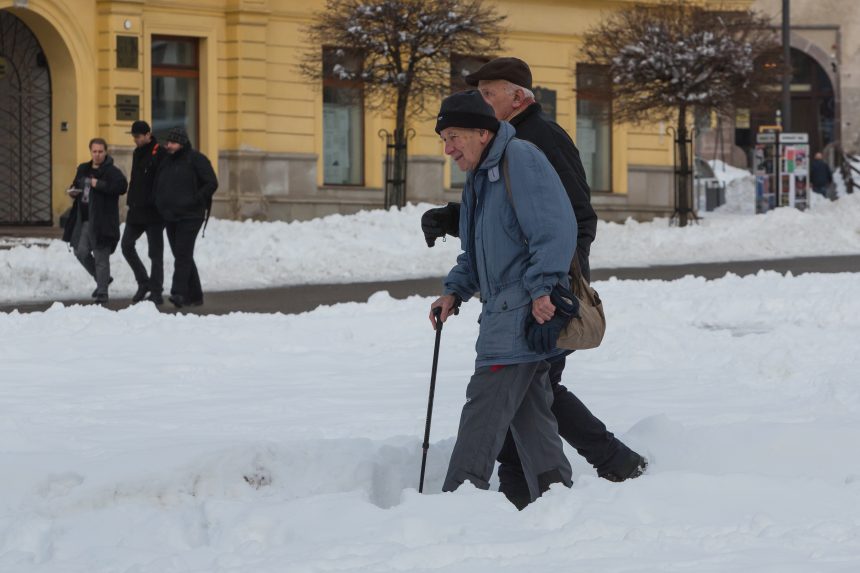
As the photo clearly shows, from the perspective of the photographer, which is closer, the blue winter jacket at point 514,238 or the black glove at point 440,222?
the blue winter jacket at point 514,238

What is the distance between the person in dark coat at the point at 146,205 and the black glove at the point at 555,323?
35.8 feet

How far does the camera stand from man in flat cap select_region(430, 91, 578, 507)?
20.3ft

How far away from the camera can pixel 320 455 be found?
7461mm

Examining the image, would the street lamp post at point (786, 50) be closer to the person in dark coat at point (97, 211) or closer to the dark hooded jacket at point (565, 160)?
the person in dark coat at point (97, 211)

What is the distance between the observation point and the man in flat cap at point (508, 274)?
6199mm

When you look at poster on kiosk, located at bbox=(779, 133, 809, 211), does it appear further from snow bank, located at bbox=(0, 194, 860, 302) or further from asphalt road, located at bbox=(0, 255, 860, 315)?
asphalt road, located at bbox=(0, 255, 860, 315)

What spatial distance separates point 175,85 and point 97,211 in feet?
40.7

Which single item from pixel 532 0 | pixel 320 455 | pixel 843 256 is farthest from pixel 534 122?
pixel 532 0

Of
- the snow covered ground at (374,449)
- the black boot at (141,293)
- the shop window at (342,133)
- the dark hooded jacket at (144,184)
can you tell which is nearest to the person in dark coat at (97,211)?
the dark hooded jacket at (144,184)

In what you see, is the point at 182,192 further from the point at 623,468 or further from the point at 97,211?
the point at 623,468

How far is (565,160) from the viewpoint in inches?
267

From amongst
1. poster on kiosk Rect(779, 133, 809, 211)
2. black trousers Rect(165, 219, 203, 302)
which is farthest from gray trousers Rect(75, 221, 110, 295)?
poster on kiosk Rect(779, 133, 809, 211)

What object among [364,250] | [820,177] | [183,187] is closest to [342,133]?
[364,250]

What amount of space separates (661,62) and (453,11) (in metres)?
3.86
